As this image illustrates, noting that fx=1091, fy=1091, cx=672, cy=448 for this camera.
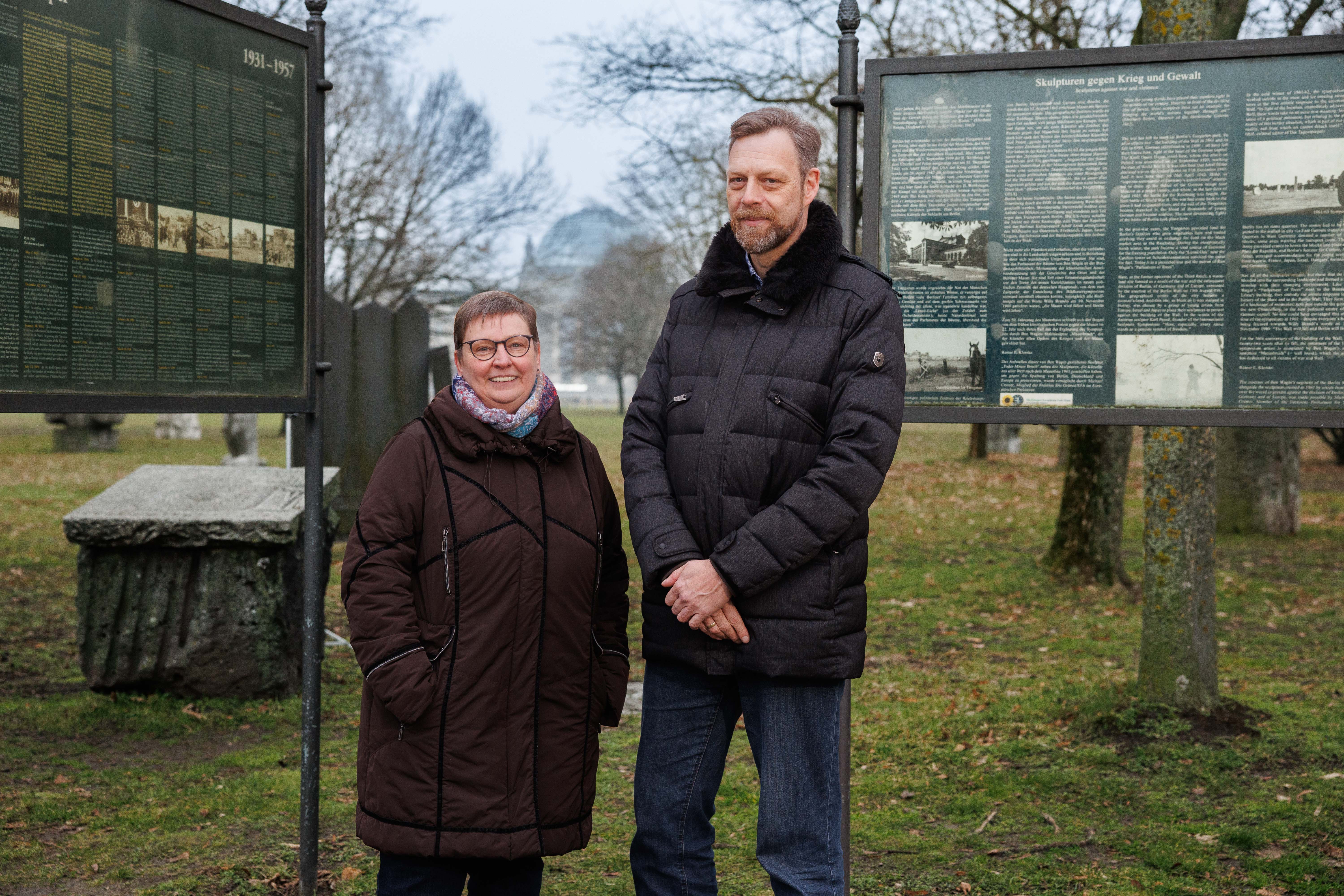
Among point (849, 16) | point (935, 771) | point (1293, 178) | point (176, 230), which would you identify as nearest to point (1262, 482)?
point (935, 771)

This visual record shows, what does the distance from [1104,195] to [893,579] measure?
6697mm

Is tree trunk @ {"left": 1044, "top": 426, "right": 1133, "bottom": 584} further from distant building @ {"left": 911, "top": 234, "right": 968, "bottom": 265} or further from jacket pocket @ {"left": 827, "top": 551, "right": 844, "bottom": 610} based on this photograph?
jacket pocket @ {"left": 827, "top": 551, "right": 844, "bottom": 610}

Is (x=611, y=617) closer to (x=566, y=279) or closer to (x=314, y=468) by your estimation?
(x=314, y=468)

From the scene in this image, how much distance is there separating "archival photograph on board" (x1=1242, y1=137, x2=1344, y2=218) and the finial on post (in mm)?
1189

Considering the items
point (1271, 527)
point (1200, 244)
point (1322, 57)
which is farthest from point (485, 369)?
point (1271, 527)

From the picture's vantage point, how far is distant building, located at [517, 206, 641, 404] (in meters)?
Answer: 24.1

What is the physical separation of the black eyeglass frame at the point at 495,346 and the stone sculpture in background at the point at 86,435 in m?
20.7

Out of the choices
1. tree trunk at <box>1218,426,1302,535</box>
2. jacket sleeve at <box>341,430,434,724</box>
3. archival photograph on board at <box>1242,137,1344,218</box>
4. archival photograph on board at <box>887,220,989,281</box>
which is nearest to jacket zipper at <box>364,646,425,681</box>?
jacket sleeve at <box>341,430,434,724</box>

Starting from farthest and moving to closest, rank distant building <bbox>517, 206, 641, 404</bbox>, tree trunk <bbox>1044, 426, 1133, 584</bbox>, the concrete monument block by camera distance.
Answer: distant building <bbox>517, 206, 641, 404</bbox> → tree trunk <bbox>1044, 426, 1133, 584</bbox> → the concrete monument block

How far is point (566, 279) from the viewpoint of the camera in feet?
78.4

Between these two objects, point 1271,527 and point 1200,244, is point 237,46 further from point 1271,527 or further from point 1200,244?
point 1271,527

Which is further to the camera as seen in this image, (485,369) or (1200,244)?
(1200,244)

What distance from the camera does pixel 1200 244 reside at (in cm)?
316

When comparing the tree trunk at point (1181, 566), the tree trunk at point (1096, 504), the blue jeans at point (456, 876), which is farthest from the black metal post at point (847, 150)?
the tree trunk at point (1096, 504)
